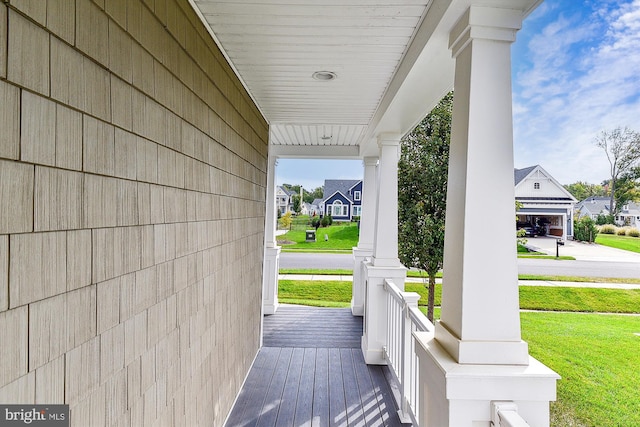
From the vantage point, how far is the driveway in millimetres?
1813

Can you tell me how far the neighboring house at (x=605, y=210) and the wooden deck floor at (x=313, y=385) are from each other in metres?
2.15

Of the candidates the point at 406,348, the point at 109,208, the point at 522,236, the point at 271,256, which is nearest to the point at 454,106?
the point at 522,236

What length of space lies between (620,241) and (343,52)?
1.93 metres

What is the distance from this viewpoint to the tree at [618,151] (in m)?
1.66

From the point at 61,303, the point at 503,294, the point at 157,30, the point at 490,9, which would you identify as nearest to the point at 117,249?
the point at 61,303

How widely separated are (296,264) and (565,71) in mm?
9423

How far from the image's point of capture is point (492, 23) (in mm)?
1458

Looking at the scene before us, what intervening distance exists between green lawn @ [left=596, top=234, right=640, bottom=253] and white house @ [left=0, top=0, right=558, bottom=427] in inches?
29.4

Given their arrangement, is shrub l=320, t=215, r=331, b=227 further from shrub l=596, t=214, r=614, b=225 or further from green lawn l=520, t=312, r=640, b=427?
shrub l=596, t=214, r=614, b=225

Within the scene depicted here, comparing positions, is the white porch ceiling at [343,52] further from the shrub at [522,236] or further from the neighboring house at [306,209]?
the neighboring house at [306,209]

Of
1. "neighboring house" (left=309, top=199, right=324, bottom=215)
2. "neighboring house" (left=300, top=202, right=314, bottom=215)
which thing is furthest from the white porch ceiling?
"neighboring house" (left=309, top=199, right=324, bottom=215)

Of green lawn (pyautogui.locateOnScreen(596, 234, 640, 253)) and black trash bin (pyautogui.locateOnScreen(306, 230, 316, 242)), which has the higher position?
green lawn (pyautogui.locateOnScreen(596, 234, 640, 253))
